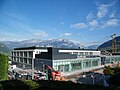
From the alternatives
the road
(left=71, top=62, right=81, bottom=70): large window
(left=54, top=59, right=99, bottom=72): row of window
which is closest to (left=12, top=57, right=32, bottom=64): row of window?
(left=54, top=59, right=99, bottom=72): row of window

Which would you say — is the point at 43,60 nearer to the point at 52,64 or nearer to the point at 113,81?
the point at 52,64

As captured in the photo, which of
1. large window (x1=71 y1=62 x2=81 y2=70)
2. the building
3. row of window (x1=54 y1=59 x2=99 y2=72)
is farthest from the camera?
large window (x1=71 y1=62 x2=81 y2=70)

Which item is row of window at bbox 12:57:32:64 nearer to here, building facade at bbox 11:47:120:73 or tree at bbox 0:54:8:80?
building facade at bbox 11:47:120:73

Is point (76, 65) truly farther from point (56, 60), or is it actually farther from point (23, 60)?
point (23, 60)

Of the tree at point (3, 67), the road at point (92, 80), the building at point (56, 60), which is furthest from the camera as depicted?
the building at point (56, 60)

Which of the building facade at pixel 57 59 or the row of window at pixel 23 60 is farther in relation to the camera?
the row of window at pixel 23 60

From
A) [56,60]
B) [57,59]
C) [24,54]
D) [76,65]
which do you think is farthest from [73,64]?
[24,54]

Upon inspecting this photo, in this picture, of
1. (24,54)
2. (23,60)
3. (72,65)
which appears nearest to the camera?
(72,65)

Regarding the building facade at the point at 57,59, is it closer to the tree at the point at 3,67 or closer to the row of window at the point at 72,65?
the row of window at the point at 72,65

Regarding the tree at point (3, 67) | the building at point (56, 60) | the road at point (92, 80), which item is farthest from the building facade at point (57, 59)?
the tree at point (3, 67)

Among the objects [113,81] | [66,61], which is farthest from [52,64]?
[113,81]

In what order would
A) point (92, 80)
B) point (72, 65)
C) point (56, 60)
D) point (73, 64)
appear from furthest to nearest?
point (73, 64)
point (72, 65)
point (56, 60)
point (92, 80)

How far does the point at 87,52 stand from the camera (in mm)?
95812

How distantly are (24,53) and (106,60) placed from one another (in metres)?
36.4
